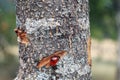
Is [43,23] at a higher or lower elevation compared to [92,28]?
higher

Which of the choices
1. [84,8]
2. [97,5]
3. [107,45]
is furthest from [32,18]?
[107,45]

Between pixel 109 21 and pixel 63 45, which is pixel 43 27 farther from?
pixel 109 21

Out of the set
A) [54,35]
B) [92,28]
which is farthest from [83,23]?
[92,28]

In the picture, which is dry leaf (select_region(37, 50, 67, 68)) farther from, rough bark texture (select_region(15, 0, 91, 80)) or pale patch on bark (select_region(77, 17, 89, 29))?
pale patch on bark (select_region(77, 17, 89, 29))

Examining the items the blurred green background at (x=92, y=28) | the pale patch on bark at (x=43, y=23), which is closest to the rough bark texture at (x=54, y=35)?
the pale patch on bark at (x=43, y=23)

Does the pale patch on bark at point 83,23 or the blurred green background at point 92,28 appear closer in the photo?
the pale patch on bark at point 83,23

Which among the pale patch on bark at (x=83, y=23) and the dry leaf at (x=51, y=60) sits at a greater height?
the pale patch on bark at (x=83, y=23)

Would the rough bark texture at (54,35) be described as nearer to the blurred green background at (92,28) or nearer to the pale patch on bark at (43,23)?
the pale patch on bark at (43,23)

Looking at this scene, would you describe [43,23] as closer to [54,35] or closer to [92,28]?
[54,35]

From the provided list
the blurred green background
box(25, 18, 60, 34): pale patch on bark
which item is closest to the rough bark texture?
box(25, 18, 60, 34): pale patch on bark
